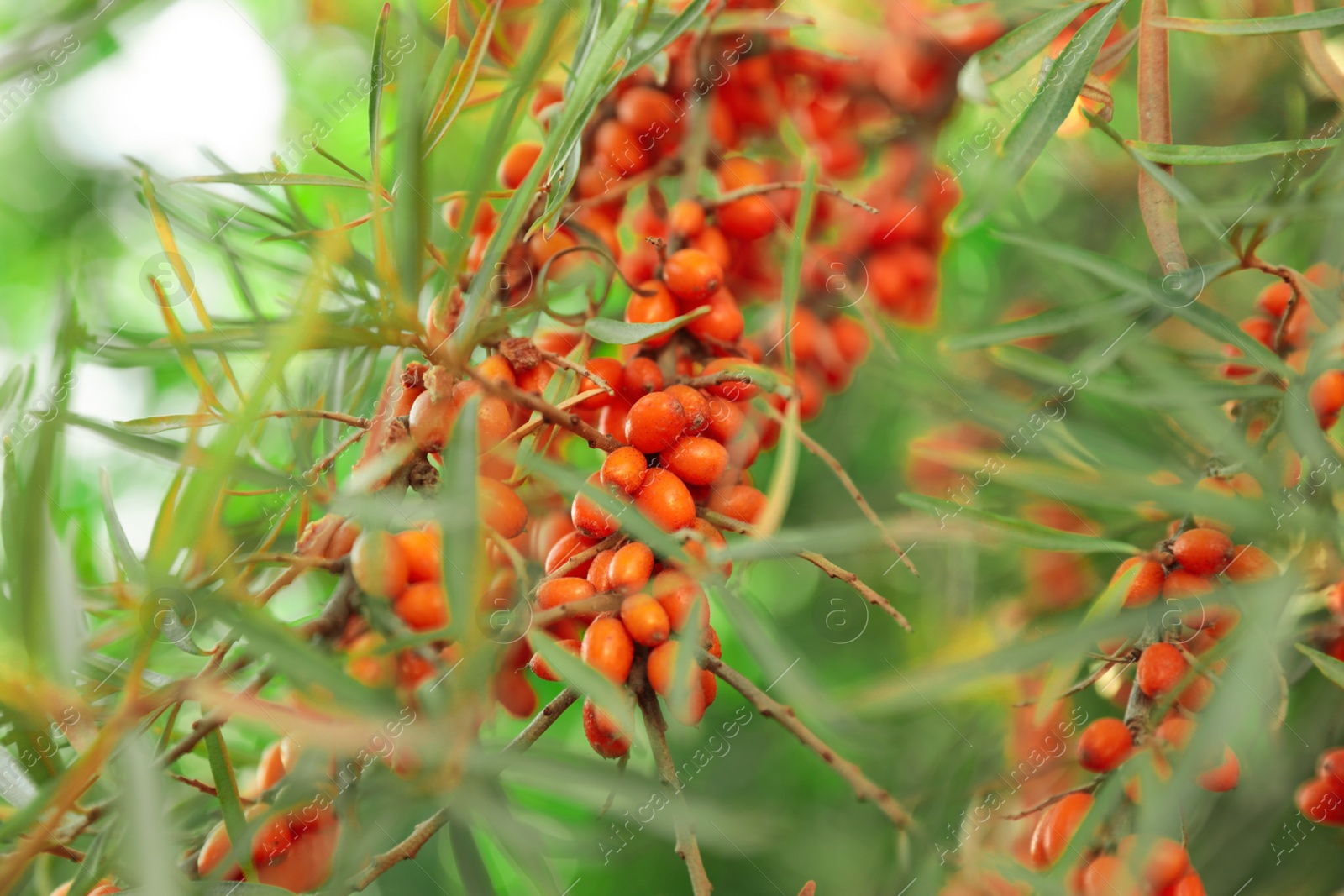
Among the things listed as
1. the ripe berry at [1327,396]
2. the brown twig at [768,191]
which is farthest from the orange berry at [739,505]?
the ripe berry at [1327,396]

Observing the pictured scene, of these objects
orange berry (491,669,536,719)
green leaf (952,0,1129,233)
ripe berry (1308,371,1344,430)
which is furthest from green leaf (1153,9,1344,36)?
orange berry (491,669,536,719)

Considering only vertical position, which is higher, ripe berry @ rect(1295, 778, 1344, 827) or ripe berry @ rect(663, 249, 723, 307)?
ripe berry @ rect(663, 249, 723, 307)

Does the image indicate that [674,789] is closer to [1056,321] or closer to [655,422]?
[655,422]

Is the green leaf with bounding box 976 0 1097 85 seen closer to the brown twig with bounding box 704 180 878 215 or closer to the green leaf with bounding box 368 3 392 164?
the brown twig with bounding box 704 180 878 215

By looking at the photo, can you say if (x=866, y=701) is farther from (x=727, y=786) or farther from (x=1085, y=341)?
(x=1085, y=341)

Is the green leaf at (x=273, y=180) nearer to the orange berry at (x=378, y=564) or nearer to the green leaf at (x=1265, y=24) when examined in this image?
the orange berry at (x=378, y=564)

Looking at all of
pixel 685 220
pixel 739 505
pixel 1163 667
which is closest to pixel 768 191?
pixel 685 220
